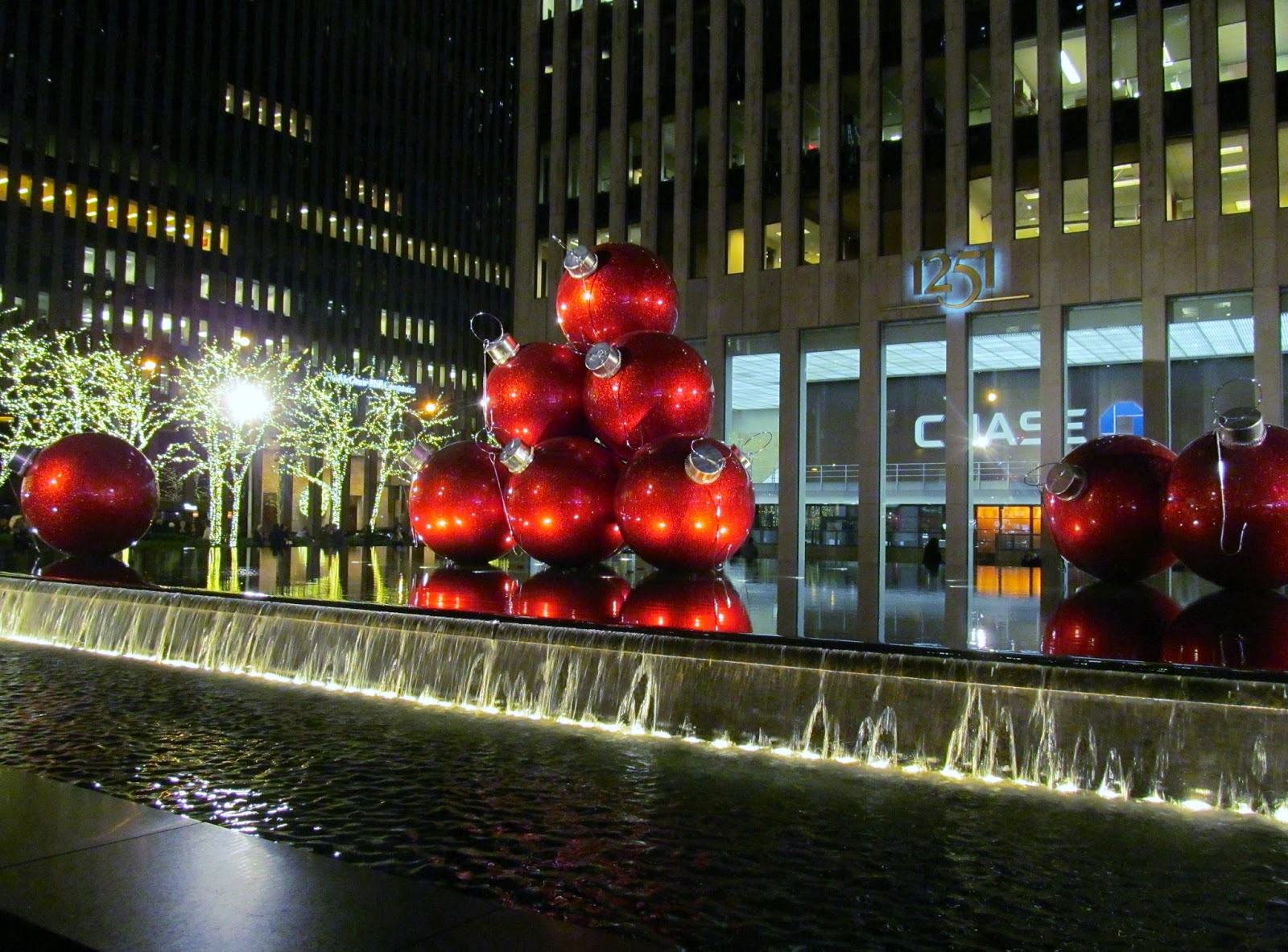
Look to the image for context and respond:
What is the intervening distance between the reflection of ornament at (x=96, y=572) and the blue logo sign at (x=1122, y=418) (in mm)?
24304

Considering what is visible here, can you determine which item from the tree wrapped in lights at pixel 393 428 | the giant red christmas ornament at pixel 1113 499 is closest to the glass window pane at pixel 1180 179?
the giant red christmas ornament at pixel 1113 499

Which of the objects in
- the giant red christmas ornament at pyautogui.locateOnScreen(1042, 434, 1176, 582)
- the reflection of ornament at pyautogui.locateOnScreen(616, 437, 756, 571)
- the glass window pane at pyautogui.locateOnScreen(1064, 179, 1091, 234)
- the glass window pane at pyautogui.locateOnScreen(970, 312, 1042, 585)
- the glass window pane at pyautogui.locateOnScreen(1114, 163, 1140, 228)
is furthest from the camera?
the glass window pane at pyautogui.locateOnScreen(970, 312, 1042, 585)

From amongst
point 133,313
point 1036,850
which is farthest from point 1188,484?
point 133,313

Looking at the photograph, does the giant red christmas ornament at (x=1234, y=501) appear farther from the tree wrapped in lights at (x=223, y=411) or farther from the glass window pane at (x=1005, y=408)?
the tree wrapped in lights at (x=223, y=411)

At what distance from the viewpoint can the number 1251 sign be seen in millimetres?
28141

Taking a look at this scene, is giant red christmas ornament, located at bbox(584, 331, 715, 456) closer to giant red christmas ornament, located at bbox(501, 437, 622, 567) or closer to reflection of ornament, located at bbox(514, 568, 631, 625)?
giant red christmas ornament, located at bbox(501, 437, 622, 567)

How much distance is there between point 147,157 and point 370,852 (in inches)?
3170

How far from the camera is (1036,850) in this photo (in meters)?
4.48

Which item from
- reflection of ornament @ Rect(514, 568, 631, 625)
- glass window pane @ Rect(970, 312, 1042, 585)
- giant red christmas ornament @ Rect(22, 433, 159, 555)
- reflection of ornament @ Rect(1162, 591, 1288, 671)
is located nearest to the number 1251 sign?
glass window pane @ Rect(970, 312, 1042, 585)

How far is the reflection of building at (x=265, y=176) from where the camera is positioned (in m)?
67.6

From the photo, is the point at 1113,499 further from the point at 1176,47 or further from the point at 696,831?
the point at 1176,47

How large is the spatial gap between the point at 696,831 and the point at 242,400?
4794 cm

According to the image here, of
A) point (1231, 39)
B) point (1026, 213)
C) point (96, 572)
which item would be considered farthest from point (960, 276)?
point (96, 572)

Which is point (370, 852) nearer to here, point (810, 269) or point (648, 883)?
point (648, 883)
